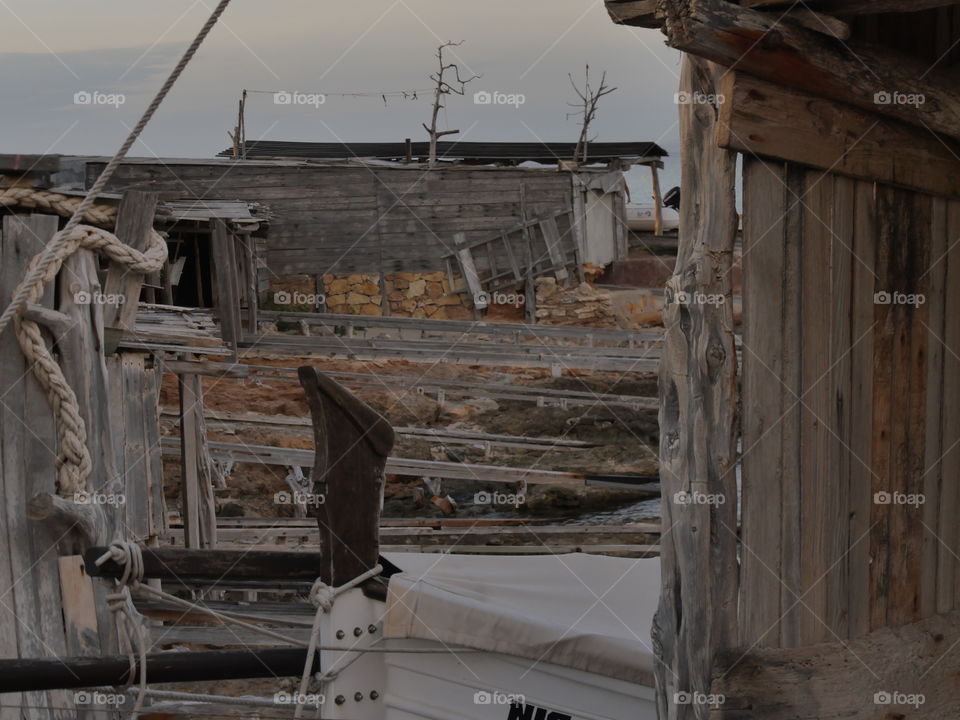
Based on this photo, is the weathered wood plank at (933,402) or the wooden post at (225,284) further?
the wooden post at (225,284)

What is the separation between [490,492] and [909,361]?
14437mm

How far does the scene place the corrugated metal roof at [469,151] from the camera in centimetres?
2522

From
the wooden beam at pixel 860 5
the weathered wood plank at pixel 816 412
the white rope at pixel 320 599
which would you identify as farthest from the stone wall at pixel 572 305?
the wooden beam at pixel 860 5

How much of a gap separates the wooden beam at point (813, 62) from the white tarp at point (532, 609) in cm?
244

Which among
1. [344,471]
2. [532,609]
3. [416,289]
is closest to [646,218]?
[416,289]

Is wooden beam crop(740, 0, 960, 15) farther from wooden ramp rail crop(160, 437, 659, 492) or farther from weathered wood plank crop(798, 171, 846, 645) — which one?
wooden ramp rail crop(160, 437, 659, 492)

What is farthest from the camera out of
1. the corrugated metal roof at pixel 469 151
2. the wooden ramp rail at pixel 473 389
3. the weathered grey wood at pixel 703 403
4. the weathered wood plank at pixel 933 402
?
the corrugated metal roof at pixel 469 151

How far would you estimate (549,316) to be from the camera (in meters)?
24.1

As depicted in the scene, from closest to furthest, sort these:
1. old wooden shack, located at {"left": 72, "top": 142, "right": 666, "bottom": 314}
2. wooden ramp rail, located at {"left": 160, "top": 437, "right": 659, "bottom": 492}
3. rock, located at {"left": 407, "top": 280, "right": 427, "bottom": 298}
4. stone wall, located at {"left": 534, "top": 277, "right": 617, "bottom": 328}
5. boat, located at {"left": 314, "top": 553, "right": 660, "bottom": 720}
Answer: boat, located at {"left": 314, "top": 553, "right": 660, "bottom": 720} → wooden ramp rail, located at {"left": 160, "top": 437, "right": 659, "bottom": 492} → old wooden shack, located at {"left": 72, "top": 142, "right": 666, "bottom": 314} → stone wall, located at {"left": 534, "top": 277, "right": 617, "bottom": 328} → rock, located at {"left": 407, "top": 280, "right": 427, "bottom": 298}

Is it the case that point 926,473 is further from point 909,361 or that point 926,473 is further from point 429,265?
point 429,265

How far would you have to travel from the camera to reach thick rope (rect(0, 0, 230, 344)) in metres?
3.94

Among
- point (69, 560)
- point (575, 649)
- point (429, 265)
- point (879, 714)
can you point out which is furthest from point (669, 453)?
point (429, 265)

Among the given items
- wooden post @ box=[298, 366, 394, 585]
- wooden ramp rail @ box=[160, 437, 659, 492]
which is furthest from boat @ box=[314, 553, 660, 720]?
wooden ramp rail @ box=[160, 437, 659, 492]

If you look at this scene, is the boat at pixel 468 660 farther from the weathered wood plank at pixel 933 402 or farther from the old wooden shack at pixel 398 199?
the old wooden shack at pixel 398 199
